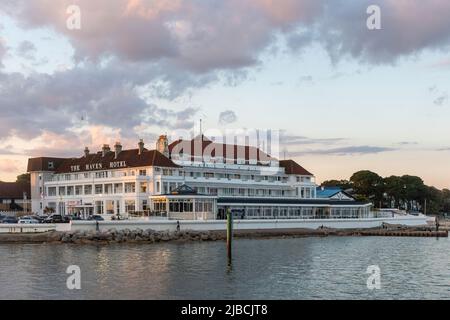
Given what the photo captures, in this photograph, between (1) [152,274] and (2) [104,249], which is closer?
(1) [152,274]

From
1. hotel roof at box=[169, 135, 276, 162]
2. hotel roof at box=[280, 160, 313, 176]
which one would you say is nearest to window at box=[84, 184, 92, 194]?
hotel roof at box=[169, 135, 276, 162]

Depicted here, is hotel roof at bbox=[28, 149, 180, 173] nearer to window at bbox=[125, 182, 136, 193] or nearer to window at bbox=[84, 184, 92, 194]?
window at bbox=[84, 184, 92, 194]

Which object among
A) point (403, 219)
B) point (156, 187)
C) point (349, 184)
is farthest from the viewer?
point (349, 184)

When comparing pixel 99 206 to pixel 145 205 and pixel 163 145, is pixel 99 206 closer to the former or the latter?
pixel 145 205

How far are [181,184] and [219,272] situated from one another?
55.2m

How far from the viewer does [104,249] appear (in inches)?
2475

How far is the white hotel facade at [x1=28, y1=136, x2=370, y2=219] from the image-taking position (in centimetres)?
9412

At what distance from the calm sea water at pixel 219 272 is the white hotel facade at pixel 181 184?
2641 centimetres

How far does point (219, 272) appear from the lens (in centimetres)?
4550

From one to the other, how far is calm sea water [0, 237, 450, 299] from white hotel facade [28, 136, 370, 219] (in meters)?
26.4

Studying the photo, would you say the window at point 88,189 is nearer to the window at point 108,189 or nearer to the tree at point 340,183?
the window at point 108,189
